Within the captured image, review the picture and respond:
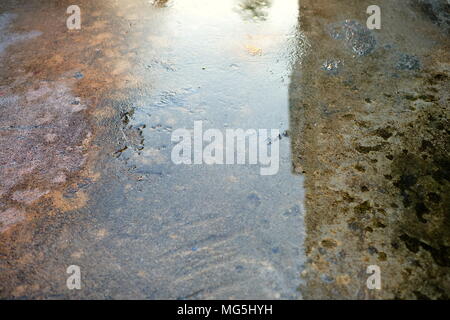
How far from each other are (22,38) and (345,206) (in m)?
3.03

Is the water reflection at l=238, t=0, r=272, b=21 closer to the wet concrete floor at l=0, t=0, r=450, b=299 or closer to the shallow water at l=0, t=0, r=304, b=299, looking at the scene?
the wet concrete floor at l=0, t=0, r=450, b=299

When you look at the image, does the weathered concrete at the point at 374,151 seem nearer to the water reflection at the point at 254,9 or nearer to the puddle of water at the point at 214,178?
the puddle of water at the point at 214,178

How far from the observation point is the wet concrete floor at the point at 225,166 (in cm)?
170

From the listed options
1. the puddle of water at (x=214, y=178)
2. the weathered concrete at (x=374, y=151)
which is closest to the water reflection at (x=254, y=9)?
the puddle of water at (x=214, y=178)

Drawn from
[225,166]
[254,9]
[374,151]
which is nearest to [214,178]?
[225,166]

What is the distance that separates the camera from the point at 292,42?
312 cm

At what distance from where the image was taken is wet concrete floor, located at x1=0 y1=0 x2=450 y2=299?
1700 mm

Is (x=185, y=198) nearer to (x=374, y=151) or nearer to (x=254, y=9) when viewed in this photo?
(x=374, y=151)

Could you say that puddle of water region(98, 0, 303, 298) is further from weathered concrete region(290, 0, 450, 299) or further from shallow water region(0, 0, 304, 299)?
weathered concrete region(290, 0, 450, 299)

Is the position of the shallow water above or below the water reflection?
below

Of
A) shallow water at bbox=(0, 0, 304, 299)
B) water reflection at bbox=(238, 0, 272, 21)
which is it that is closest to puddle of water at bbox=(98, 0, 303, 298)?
shallow water at bbox=(0, 0, 304, 299)

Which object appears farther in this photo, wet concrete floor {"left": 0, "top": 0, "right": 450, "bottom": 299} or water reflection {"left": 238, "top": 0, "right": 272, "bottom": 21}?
water reflection {"left": 238, "top": 0, "right": 272, "bottom": 21}

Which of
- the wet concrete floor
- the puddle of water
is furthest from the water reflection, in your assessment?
the puddle of water

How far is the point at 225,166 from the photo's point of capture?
216 cm
